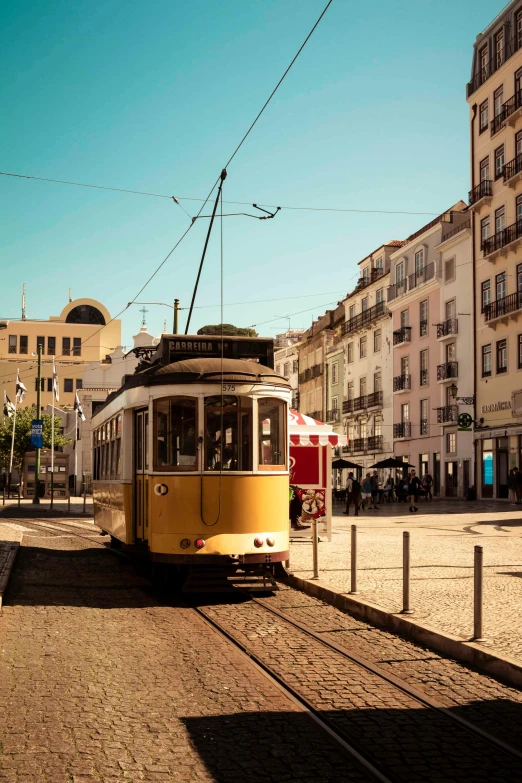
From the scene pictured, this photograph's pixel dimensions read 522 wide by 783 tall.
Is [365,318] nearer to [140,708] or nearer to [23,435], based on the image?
[23,435]

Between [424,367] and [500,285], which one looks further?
[424,367]

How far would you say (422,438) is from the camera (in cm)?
5944

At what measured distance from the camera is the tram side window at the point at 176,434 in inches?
501

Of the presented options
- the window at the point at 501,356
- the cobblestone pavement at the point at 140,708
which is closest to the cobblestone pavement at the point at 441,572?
the cobblestone pavement at the point at 140,708

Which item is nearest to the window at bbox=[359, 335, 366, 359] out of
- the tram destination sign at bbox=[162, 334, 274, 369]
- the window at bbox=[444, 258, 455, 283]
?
the window at bbox=[444, 258, 455, 283]

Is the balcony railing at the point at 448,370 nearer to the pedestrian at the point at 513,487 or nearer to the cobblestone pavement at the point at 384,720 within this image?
the pedestrian at the point at 513,487

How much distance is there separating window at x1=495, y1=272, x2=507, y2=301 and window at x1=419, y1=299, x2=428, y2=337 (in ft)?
36.8

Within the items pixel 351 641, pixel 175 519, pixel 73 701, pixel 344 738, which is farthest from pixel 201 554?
pixel 344 738

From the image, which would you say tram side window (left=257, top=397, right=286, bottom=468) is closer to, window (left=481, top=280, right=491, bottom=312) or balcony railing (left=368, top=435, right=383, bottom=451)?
window (left=481, top=280, right=491, bottom=312)

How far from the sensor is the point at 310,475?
20.1 metres

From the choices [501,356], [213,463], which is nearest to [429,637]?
[213,463]

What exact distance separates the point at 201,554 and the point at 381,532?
546 inches

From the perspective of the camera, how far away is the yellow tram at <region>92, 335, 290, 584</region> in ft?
41.0

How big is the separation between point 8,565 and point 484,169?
129 feet
